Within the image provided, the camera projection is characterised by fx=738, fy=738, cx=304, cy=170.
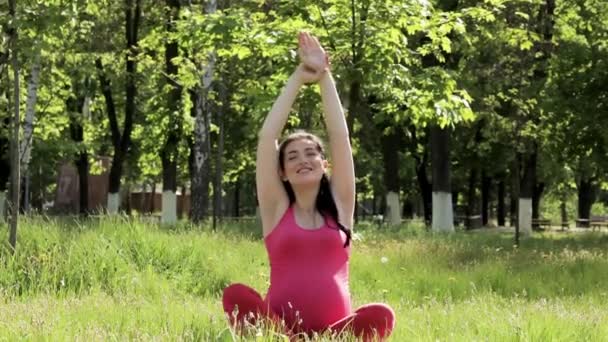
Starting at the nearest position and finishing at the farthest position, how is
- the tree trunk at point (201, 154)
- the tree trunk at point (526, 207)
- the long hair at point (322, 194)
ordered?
the long hair at point (322, 194)
the tree trunk at point (201, 154)
the tree trunk at point (526, 207)

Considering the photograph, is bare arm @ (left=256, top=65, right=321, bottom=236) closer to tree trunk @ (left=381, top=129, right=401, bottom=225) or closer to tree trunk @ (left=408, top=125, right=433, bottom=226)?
tree trunk @ (left=381, top=129, right=401, bottom=225)

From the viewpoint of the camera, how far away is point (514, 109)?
Answer: 76.6ft

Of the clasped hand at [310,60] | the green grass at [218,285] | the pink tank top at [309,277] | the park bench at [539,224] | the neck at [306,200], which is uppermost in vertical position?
the clasped hand at [310,60]

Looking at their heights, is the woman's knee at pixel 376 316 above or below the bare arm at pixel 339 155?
below

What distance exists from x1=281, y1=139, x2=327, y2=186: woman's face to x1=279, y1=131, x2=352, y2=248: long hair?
4 centimetres

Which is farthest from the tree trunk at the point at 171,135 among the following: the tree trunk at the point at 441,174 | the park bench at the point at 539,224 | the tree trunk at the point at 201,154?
the park bench at the point at 539,224

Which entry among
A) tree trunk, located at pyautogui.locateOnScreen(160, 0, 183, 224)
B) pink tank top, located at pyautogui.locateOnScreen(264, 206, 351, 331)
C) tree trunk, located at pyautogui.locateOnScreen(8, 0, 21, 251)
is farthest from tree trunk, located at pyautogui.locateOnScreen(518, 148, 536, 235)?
pink tank top, located at pyautogui.locateOnScreen(264, 206, 351, 331)

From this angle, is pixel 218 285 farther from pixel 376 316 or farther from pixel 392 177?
pixel 392 177

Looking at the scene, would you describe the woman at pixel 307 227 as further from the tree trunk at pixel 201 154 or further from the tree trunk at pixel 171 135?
the tree trunk at pixel 171 135

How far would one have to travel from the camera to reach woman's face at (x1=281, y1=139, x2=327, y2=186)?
4047 mm

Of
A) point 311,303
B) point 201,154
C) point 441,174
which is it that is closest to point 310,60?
point 311,303

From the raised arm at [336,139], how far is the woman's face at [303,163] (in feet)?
0.44

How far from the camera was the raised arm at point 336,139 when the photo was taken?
13.7 ft

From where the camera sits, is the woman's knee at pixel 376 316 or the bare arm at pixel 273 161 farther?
the bare arm at pixel 273 161
